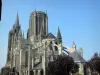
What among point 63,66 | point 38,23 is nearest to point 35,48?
point 38,23

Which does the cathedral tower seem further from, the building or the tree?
the tree

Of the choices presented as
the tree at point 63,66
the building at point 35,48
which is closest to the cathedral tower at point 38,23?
the building at point 35,48

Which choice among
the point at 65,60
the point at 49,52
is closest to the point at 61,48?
the point at 49,52

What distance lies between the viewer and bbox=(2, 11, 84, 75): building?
82.9 metres

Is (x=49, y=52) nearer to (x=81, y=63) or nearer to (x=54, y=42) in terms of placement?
(x=54, y=42)

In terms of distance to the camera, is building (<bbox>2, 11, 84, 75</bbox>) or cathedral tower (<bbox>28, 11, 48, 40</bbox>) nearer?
building (<bbox>2, 11, 84, 75</bbox>)

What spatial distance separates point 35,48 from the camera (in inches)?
3686

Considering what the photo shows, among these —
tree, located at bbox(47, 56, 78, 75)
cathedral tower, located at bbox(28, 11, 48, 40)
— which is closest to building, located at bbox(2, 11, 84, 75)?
cathedral tower, located at bbox(28, 11, 48, 40)

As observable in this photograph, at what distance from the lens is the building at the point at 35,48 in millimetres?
82944

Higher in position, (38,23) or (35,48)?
(38,23)

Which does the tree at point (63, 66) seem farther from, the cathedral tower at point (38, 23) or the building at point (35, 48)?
the cathedral tower at point (38, 23)

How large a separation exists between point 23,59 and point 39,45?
8920mm

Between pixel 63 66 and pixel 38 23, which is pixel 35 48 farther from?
pixel 63 66

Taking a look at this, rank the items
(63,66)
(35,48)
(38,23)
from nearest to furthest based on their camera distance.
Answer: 1. (63,66)
2. (35,48)
3. (38,23)
